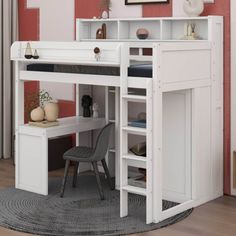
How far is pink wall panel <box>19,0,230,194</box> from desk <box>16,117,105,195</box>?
1.06 m

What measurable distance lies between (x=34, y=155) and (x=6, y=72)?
1596mm

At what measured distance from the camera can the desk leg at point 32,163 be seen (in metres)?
4.42

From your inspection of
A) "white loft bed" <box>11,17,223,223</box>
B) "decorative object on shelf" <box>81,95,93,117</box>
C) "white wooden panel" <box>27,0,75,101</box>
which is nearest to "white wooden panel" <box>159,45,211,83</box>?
"white loft bed" <box>11,17,223,223</box>

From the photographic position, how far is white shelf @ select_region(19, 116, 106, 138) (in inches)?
174

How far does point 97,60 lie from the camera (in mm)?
3906

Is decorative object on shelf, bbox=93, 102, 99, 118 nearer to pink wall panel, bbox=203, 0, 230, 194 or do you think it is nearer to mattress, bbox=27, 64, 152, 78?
mattress, bbox=27, 64, 152, 78

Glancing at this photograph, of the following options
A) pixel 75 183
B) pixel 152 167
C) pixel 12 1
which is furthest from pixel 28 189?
pixel 12 1

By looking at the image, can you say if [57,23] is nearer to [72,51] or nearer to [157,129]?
[72,51]

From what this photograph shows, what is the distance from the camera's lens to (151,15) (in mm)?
4812

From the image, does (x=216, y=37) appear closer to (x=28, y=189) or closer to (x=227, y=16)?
(x=227, y=16)

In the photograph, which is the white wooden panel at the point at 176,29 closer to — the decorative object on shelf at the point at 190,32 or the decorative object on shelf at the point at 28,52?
the decorative object on shelf at the point at 190,32

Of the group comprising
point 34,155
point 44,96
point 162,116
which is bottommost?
point 34,155

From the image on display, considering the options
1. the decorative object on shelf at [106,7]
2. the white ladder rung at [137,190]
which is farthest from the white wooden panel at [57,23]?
the white ladder rung at [137,190]

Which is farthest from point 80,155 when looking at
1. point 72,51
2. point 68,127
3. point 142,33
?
point 142,33
